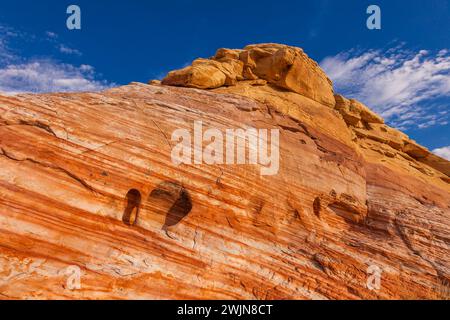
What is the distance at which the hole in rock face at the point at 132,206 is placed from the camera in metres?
10.9

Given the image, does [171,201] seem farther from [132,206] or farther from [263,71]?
[263,71]

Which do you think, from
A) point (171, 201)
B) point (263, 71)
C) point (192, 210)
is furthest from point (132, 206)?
point (263, 71)

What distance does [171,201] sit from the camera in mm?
11727

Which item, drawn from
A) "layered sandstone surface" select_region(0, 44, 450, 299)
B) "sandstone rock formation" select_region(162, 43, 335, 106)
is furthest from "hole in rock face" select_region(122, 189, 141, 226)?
"sandstone rock formation" select_region(162, 43, 335, 106)

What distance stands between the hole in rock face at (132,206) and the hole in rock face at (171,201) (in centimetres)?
48

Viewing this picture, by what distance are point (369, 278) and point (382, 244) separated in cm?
250

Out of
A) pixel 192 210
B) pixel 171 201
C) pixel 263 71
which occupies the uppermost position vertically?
pixel 263 71

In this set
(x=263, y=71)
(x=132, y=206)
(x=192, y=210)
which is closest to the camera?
(x=132, y=206)

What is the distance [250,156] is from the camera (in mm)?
13523

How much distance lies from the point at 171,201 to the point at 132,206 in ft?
4.78

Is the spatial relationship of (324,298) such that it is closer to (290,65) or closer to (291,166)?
(291,166)

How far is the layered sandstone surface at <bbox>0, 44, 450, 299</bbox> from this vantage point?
9.16m

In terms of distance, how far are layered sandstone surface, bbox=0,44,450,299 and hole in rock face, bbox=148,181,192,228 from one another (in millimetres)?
39
